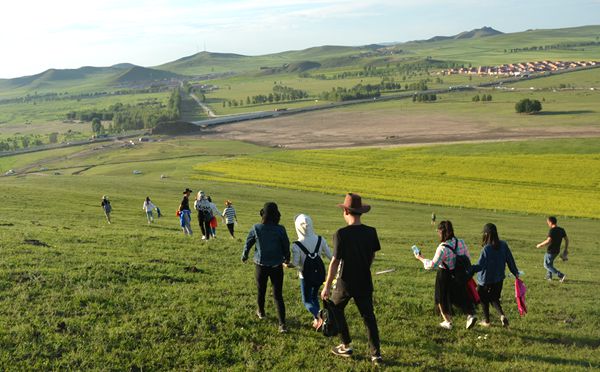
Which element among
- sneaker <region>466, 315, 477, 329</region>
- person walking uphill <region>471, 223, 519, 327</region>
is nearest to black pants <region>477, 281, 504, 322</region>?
person walking uphill <region>471, 223, 519, 327</region>

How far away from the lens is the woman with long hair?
1092 cm

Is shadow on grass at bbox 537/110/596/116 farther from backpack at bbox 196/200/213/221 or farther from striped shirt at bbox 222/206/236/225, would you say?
backpack at bbox 196/200/213/221

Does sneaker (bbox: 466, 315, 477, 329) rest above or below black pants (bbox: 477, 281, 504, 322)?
below

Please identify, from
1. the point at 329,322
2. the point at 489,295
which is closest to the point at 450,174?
the point at 489,295

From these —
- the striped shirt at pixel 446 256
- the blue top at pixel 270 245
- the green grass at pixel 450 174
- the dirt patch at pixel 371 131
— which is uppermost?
the blue top at pixel 270 245

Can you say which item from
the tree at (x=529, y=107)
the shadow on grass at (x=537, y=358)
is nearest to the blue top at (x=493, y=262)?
the shadow on grass at (x=537, y=358)

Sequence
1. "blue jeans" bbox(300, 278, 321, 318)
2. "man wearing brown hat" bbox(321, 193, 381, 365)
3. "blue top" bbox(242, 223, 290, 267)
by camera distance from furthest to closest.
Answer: "blue jeans" bbox(300, 278, 321, 318) → "blue top" bbox(242, 223, 290, 267) → "man wearing brown hat" bbox(321, 193, 381, 365)

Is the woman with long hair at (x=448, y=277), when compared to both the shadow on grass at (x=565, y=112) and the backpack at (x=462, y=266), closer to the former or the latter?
the backpack at (x=462, y=266)

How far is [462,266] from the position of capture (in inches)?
436

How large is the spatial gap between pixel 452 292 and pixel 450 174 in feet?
185

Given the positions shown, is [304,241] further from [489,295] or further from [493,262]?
[489,295]

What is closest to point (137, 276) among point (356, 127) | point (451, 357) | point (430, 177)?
point (451, 357)

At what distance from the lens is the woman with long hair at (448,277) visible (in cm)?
1092

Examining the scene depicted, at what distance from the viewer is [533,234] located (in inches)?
1283
